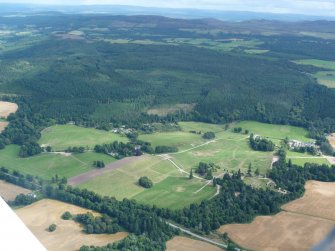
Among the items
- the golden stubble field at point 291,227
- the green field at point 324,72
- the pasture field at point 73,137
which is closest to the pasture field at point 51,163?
the pasture field at point 73,137

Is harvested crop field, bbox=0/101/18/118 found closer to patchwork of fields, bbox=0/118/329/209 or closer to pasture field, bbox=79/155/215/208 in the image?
patchwork of fields, bbox=0/118/329/209

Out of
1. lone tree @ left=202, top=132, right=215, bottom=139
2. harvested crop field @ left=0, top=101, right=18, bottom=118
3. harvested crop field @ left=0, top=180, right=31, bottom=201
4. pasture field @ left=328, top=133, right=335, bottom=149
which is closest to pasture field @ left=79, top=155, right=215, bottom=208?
harvested crop field @ left=0, top=180, right=31, bottom=201

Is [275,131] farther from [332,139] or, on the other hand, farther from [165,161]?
[165,161]

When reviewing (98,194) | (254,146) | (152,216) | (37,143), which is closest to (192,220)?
(152,216)

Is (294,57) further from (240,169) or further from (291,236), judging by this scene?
(291,236)

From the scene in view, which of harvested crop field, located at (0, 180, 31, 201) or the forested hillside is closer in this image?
harvested crop field, located at (0, 180, 31, 201)

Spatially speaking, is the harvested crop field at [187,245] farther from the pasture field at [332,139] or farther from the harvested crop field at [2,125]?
the harvested crop field at [2,125]

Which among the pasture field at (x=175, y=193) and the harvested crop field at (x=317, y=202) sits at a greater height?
the harvested crop field at (x=317, y=202)
